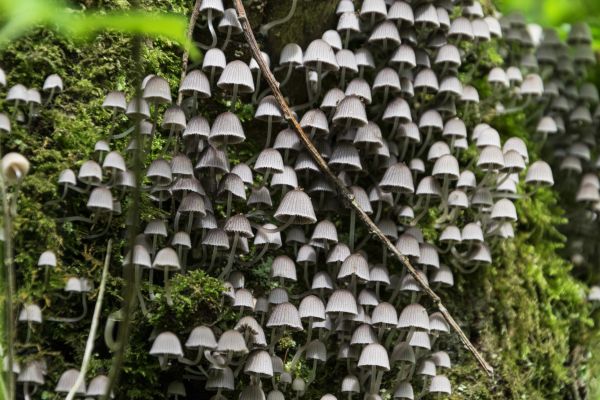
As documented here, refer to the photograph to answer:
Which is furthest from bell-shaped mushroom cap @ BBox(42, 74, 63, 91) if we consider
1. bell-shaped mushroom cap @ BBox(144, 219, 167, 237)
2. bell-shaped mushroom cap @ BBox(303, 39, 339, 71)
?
bell-shaped mushroom cap @ BBox(303, 39, 339, 71)

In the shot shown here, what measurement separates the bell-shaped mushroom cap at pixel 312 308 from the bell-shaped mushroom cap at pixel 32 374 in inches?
39.9

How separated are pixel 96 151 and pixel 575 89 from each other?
127 inches

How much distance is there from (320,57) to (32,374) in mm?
1780

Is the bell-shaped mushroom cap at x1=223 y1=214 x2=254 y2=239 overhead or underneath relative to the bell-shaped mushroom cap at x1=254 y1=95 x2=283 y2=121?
underneath

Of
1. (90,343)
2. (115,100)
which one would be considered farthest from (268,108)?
(90,343)

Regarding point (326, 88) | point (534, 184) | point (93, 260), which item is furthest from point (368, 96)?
point (93, 260)

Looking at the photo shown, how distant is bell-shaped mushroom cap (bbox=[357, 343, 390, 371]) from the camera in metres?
2.95

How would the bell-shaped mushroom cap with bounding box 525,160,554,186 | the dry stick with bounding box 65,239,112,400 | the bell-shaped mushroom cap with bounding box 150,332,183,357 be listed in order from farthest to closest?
the bell-shaped mushroom cap with bounding box 525,160,554,186 < the bell-shaped mushroom cap with bounding box 150,332,183,357 < the dry stick with bounding box 65,239,112,400

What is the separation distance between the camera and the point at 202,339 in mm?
2676

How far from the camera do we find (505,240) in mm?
3973

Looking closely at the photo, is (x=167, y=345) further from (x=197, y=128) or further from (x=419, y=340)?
(x=419, y=340)

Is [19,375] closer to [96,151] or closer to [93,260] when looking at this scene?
[93,260]

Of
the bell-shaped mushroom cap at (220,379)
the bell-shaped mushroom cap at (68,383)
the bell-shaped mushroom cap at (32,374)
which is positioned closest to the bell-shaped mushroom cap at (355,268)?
the bell-shaped mushroom cap at (220,379)

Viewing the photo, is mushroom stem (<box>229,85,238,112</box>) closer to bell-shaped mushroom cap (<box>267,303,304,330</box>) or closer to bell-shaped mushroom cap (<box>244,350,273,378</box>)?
bell-shaped mushroom cap (<box>267,303,304,330</box>)
